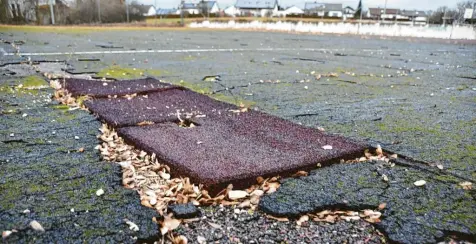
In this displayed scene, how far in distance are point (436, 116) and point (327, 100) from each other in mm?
1079

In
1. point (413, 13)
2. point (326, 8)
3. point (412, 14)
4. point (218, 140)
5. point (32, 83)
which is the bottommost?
point (218, 140)

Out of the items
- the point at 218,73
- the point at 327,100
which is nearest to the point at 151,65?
the point at 218,73

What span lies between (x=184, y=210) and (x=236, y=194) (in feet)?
0.91

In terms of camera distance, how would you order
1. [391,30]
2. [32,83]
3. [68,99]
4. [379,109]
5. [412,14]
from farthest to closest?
[412,14], [391,30], [32,83], [379,109], [68,99]

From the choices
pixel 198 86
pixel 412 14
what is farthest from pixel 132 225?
pixel 412 14

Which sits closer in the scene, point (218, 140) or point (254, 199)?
point (254, 199)

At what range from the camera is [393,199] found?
1.82 m

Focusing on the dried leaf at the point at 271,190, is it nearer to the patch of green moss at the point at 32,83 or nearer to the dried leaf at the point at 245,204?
the dried leaf at the point at 245,204

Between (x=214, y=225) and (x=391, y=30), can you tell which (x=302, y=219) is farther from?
(x=391, y=30)

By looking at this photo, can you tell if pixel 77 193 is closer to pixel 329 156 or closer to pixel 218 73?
pixel 329 156

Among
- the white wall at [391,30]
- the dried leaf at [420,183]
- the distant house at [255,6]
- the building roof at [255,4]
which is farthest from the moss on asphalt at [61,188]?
the building roof at [255,4]

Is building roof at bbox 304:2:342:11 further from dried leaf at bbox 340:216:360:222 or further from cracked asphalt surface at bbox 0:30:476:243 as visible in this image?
dried leaf at bbox 340:216:360:222

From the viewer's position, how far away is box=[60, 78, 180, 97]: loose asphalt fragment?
395 cm

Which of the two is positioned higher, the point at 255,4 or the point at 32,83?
the point at 255,4
